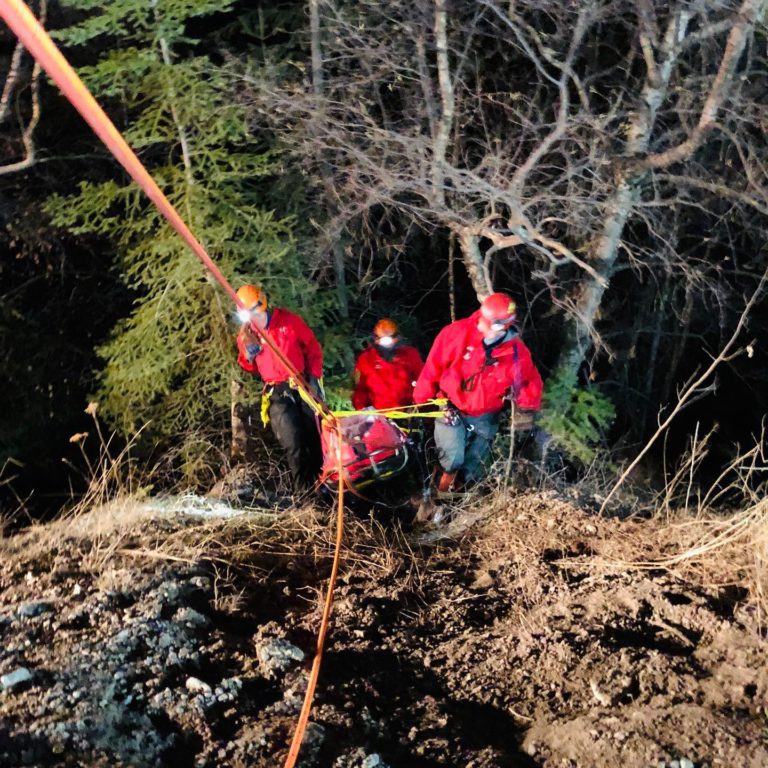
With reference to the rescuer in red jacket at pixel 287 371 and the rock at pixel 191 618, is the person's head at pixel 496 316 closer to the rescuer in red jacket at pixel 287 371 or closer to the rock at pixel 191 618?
the rescuer in red jacket at pixel 287 371

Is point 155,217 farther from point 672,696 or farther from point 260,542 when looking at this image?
point 672,696

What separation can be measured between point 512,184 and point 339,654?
4.40 meters

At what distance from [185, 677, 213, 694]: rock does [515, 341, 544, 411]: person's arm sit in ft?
11.9

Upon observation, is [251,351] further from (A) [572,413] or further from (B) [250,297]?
(A) [572,413]

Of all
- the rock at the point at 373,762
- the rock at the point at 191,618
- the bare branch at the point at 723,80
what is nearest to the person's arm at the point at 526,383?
the bare branch at the point at 723,80

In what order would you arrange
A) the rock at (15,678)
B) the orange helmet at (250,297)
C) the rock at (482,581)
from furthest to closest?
the orange helmet at (250,297) → the rock at (482,581) → the rock at (15,678)

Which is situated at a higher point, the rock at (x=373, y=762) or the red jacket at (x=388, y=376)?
the rock at (x=373, y=762)

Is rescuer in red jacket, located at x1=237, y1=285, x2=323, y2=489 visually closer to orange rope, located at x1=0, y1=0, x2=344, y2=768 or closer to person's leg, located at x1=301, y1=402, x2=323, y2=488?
person's leg, located at x1=301, y1=402, x2=323, y2=488

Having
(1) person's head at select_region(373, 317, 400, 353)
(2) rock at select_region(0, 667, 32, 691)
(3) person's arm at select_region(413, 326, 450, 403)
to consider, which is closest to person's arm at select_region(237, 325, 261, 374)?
(1) person's head at select_region(373, 317, 400, 353)

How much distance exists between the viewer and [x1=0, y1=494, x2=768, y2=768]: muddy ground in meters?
2.69

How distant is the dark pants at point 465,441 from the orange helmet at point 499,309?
1.05 metres

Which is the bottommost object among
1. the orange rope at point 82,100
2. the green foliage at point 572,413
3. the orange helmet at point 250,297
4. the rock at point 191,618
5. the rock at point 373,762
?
the green foliage at point 572,413

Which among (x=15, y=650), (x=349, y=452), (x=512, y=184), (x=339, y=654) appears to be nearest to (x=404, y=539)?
(x=349, y=452)

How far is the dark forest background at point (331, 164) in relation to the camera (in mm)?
6211
